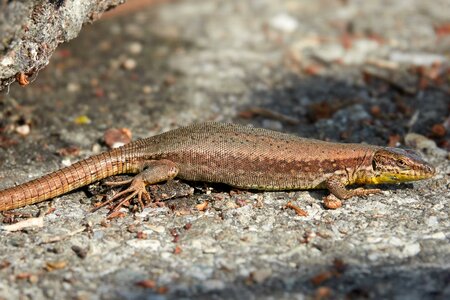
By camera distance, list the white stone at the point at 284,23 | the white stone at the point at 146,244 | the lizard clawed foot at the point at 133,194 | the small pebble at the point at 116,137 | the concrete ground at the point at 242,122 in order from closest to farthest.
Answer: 1. the concrete ground at the point at 242,122
2. the white stone at the point at 146,244
3. the lizard clawed foot at the point at 133,194
4. the small pebble at the point at 116,137
5. the white stone at the point at 284,23

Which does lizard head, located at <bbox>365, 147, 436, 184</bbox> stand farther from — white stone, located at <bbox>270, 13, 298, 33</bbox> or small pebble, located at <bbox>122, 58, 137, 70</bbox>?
white stone, located at <bbox>270, 13, 298, 33</bbox>

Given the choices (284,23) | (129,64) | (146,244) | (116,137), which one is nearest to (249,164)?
(146,244)

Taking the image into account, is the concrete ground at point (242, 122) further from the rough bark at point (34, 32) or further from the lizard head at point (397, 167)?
the rough bark at point (34, 32)

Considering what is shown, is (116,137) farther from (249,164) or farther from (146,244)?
(146,244)

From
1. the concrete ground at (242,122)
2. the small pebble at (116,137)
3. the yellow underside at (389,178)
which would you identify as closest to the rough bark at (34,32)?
the concrete ground at (242,122)

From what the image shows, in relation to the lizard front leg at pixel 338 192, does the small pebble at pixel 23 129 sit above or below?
above

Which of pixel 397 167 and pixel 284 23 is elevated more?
pixel 284 23
